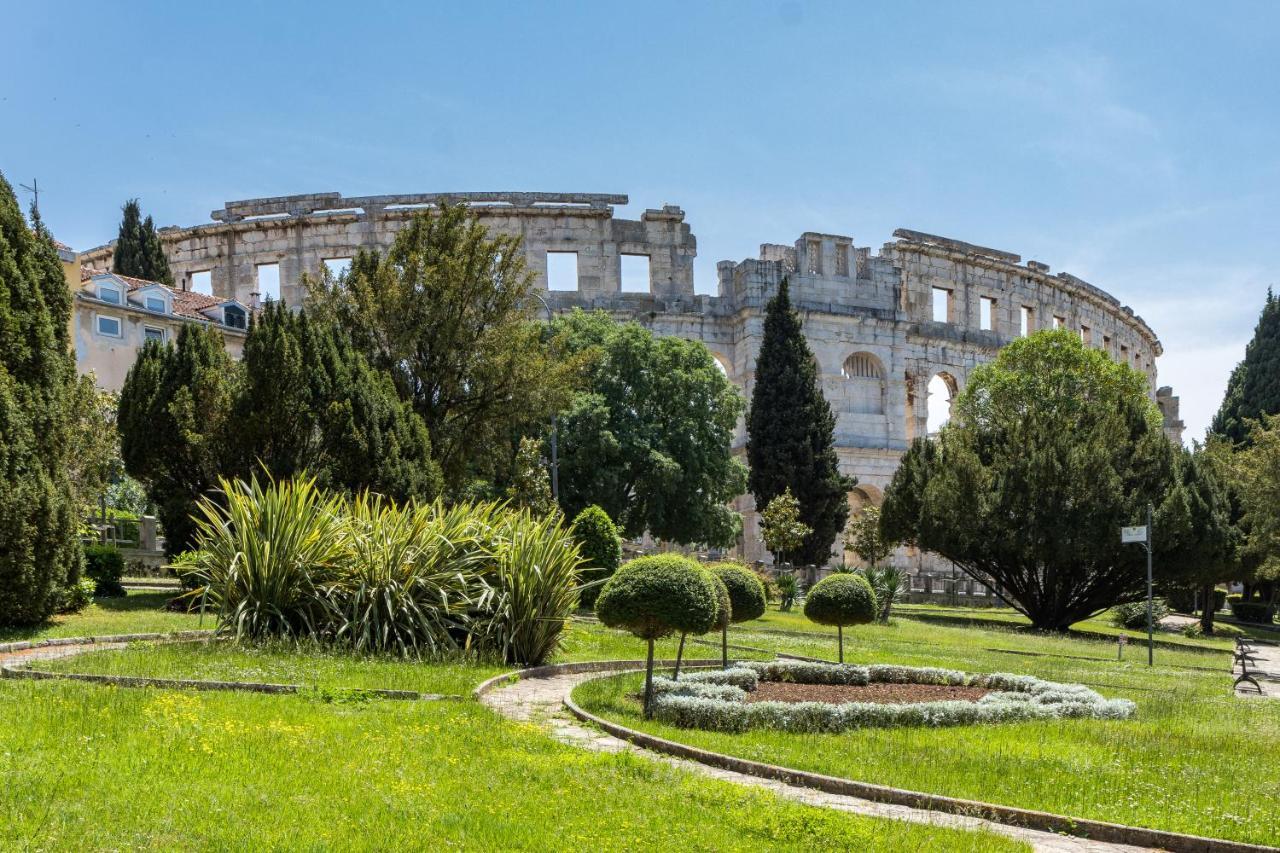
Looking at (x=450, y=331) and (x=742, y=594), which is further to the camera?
(x=450, y=331)

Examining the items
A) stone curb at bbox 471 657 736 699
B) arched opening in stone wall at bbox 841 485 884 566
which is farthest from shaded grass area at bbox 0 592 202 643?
arched opening in stone wall at bbox 841 485 884 566

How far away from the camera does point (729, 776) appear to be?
29.8 ft

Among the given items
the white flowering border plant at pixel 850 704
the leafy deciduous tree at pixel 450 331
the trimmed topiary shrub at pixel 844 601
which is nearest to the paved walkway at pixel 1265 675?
the white flowering border plant at pixel 850 704

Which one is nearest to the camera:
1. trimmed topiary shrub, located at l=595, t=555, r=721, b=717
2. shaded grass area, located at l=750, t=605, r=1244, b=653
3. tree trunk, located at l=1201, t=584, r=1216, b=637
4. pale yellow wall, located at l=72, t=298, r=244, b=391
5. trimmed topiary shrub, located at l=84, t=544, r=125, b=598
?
trimmed topiary shrub, located at l=595, t=555, r=721, b=717

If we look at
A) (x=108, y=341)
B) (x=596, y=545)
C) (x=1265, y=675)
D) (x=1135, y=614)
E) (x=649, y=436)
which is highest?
(x=108, y=341)

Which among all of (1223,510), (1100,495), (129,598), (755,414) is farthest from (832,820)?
(755,414)

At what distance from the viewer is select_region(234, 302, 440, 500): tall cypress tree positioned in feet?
74.5

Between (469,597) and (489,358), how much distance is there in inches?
488

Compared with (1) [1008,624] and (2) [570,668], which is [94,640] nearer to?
(2) [570,668]

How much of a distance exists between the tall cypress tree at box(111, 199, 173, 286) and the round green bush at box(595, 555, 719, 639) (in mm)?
45848

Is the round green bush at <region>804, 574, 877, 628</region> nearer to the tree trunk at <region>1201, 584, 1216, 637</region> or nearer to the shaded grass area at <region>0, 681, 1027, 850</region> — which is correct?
the shaded grass area at <region>0, 681, 1027, 850</region>

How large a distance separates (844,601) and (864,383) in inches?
1676

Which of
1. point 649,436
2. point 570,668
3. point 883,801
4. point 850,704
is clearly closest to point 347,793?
point 883,801

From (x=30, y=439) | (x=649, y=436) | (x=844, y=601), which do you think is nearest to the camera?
(x=844, y=601)
